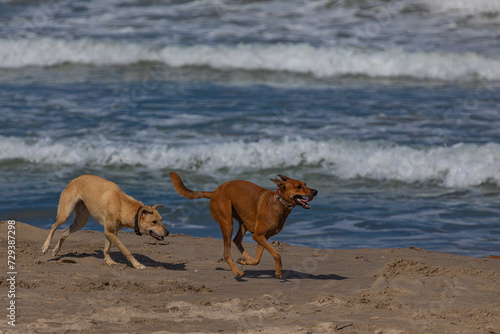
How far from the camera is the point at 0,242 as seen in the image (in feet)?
25.4

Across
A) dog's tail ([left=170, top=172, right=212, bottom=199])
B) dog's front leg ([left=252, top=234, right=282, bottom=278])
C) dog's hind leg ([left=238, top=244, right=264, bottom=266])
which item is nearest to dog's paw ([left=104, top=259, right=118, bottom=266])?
dog's tail ([left=170, top=172, right=212, bottom=199])

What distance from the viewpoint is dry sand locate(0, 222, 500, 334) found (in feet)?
16.2

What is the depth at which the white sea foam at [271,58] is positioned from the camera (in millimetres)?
19719

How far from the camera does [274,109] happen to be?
16.0 m

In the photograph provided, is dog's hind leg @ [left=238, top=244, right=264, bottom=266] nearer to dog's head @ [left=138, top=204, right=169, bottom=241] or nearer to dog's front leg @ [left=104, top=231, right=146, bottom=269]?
dog's head @ [left=138, top=204, right=169, bottom=241]

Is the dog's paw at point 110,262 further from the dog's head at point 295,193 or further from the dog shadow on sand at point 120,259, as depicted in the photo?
the dog's head at point 295,193

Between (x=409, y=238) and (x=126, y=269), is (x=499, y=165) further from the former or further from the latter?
(x=126, y=269)

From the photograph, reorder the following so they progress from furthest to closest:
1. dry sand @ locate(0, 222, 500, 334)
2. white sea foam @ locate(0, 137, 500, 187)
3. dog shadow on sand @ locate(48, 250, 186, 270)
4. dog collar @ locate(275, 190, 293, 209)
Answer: white sea foam @ locate(0, 137, 500, 187) → dog shadow on sand @ locate(48, 250, 186, 270) → dog collar @ locate(275, 190, 293, 209) → dry sand @ locate(0, 222, 500, 334)

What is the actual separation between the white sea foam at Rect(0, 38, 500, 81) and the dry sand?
12898 mm

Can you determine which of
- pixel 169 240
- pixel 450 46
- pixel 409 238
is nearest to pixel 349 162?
pixel 409 238

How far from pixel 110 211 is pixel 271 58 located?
49.0ft

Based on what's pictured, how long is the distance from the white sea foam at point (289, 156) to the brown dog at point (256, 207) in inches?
212

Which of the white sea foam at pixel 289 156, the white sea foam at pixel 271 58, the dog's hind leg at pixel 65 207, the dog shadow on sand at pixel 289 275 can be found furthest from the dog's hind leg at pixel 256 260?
the white sea foam at pixel 271 58

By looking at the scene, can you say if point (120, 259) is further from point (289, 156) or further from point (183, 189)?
point (289, 156)
